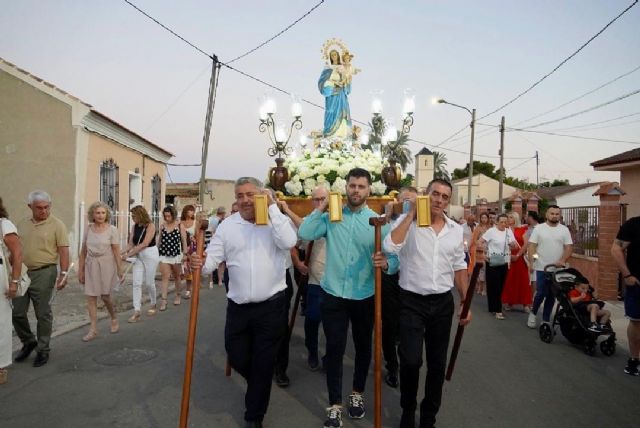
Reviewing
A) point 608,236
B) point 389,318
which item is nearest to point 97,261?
point 389,318

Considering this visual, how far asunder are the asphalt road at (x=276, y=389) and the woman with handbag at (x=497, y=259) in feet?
6.26

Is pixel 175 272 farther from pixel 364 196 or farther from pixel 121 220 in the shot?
pixel 121 220

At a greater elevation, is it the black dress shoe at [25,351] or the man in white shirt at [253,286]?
the man in white shirt at [253,286]

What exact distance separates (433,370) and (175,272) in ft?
21.5

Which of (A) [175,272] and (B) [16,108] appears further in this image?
(B) [16,108]

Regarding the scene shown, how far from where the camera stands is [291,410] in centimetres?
436

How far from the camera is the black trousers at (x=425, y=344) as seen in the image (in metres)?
3.85

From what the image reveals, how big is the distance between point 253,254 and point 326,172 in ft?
7.71

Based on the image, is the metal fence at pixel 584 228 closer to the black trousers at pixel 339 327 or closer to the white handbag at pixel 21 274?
the black trousers at pixel 339 327

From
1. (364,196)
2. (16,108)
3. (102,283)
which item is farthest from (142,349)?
(16,108)

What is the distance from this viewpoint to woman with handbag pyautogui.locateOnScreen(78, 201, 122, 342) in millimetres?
6727

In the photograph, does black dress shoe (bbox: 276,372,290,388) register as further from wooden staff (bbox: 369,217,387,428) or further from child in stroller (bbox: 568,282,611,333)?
child in stroller (bbox: 568,282,611,333)

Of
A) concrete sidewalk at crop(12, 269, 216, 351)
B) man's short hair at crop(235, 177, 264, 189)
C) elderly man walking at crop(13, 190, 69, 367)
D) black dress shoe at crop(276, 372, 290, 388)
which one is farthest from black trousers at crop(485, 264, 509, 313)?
elderly man walking at crop(13, 190, 69, 367)

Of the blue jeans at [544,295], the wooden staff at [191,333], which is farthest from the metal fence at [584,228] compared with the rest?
the wooden staff at [191,333]
